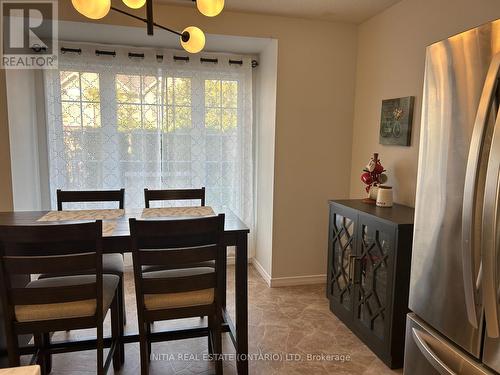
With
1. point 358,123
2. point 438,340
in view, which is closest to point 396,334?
point 438,340

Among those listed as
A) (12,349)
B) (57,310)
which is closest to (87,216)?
(57,310)

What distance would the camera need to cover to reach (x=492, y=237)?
1.19 meters

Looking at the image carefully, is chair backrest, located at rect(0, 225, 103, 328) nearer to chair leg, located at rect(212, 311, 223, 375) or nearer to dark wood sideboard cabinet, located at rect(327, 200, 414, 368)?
chair leg, located at rect(212, 311, 223, 375)

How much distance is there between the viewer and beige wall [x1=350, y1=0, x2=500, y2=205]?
2.32m

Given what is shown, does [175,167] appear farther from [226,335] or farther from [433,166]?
[433,166]

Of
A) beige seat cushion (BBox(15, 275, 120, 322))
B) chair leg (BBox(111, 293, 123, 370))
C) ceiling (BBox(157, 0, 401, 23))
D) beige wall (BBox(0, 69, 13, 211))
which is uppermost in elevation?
ceiling (BBox(157, 0, 401, 23))

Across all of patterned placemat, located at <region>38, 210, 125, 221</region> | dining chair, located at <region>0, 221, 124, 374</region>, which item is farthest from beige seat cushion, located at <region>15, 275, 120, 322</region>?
patterned placemat, located at <region>38, 210, 125, 221</region>

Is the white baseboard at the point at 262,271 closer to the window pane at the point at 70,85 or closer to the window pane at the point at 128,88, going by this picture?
the window pane at the point at 128,88

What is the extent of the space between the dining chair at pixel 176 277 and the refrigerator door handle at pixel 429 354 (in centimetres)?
100

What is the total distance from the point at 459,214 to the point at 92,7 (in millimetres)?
1815

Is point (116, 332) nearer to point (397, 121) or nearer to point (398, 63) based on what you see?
point (397, 121)

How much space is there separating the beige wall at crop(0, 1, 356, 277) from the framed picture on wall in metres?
0.52

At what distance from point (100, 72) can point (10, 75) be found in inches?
32.5

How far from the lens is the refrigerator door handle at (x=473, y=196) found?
1202 millimetres
